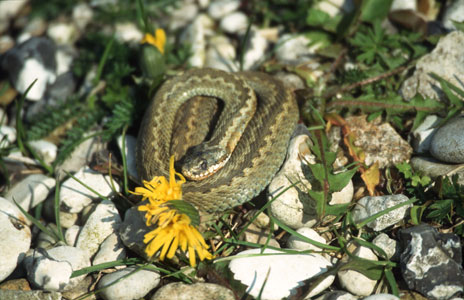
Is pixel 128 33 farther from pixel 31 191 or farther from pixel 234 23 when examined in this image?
pixel 31 191

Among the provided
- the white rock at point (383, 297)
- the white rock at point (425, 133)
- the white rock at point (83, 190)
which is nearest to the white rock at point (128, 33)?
the white rock at point (83, 190)

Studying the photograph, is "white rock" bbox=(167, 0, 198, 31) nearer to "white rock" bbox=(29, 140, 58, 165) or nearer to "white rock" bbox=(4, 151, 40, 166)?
"white rock" bbox=(29, 140, 58, 165)

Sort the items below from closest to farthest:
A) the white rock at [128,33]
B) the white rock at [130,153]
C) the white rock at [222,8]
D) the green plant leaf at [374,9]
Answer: the white rock at [130,153] < the green plant leaf at [374,9] < the white rock at [128,33] < the white rock at [222,8]

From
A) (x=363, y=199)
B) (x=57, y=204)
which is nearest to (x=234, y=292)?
(x=363, y=199)

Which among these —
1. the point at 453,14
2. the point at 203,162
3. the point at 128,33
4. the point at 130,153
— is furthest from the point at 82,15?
the point at 453,14

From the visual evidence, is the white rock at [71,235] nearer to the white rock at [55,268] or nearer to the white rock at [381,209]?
the white rock at [55,268]

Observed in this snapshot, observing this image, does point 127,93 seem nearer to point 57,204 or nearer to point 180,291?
point 57,204

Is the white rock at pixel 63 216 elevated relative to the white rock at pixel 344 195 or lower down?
lower down
